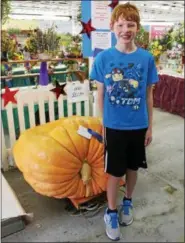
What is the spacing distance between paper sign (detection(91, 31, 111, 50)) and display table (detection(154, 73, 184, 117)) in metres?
1.83

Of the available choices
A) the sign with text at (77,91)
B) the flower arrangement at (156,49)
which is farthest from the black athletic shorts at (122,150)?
the flower arrangement at (156,49)

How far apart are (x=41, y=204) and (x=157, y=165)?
3.43ft

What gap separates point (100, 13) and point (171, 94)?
2.15m

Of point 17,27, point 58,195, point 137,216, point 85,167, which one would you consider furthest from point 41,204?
point 17,27

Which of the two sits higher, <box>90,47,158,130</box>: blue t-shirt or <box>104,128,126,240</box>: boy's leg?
<box>90,47,158,130</box>: blue t-shirt

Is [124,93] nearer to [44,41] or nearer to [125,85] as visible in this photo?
[125,85]

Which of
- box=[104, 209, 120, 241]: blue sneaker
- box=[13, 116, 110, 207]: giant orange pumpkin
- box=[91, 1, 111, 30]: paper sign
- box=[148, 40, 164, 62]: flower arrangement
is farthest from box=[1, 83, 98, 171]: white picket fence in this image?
box=[148, 40, 164, 62]: flower arrangement

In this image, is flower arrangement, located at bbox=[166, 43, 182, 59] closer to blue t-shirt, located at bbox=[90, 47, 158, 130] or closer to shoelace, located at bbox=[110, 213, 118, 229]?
blue t-shirt, located at bbox=[90, 47, 158, 130]

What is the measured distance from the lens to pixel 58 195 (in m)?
1.46

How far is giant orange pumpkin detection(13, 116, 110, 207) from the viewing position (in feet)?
A: 4.71

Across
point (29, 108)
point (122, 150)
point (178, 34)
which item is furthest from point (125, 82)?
point (178, 34)

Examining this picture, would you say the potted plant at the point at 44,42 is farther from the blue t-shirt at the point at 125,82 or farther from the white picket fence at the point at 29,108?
the blue t-shirt at the point at 125,82

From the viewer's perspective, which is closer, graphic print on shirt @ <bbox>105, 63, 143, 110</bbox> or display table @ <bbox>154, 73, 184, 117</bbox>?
graphic print on shirt @ <bbox>105, 63, 143, 110</bbox>

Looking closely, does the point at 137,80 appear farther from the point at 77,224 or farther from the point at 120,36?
the point at 77,224
